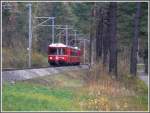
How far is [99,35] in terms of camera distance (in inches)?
2293

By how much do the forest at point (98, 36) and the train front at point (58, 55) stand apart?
165cm

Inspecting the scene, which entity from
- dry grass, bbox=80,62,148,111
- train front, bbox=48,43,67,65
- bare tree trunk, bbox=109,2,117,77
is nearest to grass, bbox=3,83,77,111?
dry grass, bbox=80,62,148,111

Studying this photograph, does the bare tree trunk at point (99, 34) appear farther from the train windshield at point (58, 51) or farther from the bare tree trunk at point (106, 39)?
the train windshield at point (58, 51)

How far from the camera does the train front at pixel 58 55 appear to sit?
50.5m

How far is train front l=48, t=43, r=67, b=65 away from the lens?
166 feet

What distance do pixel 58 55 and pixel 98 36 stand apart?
906 centimetres

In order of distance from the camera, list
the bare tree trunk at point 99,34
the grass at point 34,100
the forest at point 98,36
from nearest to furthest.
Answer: the grass at point 34,100 → the forest at point 98,36 → the bare tree trunk at point 99,34

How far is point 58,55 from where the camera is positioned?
50.6m

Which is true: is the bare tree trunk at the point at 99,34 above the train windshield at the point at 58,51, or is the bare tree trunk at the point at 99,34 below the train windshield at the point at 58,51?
above

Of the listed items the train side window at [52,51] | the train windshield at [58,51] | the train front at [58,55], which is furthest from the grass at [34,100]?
the train side window at [52,51]

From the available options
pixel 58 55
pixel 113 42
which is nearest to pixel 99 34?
pixel 58 55

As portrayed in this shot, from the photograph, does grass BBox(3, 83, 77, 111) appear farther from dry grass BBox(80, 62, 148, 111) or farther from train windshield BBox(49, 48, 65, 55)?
train windshield BBox(49, 48, 65, 55)

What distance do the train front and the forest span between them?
1.65 meters

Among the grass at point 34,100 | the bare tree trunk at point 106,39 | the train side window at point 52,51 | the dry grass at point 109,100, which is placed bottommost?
the dry grass at point 109,100
